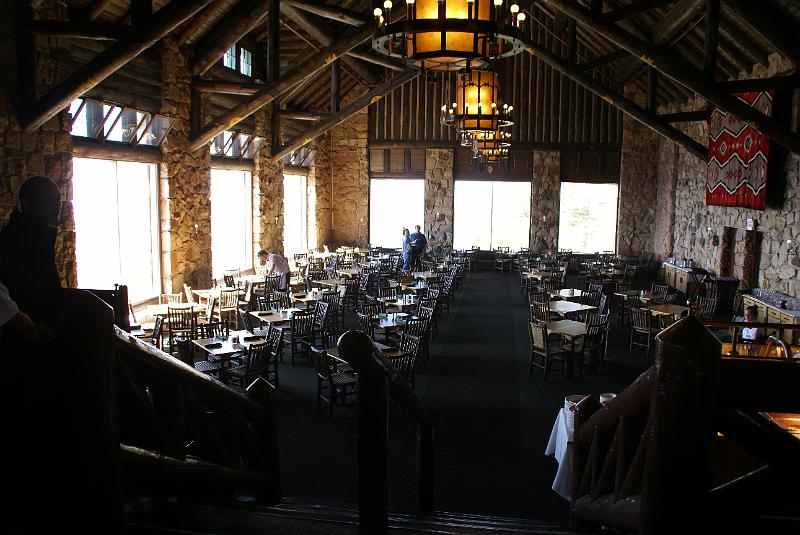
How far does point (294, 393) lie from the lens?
906 centimetres

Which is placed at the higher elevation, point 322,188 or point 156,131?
point 156,131

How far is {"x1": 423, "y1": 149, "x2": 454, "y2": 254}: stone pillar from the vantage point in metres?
23.1

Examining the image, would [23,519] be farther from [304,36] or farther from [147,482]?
[304,36]

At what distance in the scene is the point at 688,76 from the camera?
1048 centimetres

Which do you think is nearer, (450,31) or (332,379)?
(450,31)

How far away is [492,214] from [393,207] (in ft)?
11.8

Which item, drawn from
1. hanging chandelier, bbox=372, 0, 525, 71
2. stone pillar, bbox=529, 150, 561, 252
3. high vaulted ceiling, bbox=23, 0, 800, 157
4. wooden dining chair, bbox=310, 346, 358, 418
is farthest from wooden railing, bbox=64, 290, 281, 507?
stone pillar, bbox=529, 150, 561, 252

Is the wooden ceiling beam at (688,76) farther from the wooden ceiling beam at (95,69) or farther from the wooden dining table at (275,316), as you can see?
the wooden dining table at (275,316)

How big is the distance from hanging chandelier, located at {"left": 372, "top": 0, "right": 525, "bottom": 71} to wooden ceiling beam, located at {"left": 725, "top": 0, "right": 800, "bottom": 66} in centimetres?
680

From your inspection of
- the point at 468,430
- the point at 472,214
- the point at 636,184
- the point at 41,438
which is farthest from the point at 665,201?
the point at 41,438

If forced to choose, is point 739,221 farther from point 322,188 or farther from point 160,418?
point 160,418

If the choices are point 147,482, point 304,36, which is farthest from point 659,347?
point 304,36

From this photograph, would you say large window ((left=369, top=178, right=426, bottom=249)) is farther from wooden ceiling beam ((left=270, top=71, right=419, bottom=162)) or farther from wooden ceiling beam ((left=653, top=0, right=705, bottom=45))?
wooden ceiling beam ((left=653, top=0, right=705, bottom=45))

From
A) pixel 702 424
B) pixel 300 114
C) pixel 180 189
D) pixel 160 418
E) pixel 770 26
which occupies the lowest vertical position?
pixel 160 418
